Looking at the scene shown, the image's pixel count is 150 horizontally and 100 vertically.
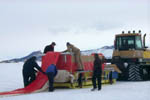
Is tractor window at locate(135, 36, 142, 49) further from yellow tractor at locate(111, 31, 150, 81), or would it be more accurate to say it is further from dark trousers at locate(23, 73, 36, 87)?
dark trousers at locate(23, 73, 36, 87)

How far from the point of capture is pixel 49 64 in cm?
1266

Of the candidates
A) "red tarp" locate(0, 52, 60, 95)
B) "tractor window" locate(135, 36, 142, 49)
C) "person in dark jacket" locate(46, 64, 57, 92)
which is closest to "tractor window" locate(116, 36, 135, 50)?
"tractor window" locate(135, 36, 142, 49)

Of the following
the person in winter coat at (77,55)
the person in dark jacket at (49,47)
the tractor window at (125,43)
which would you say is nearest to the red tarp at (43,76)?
the person in winter coat at (77,55)

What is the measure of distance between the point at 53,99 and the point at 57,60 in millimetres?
3507

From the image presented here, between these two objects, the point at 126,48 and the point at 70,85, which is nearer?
the point at 70,85

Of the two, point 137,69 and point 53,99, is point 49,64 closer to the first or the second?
point 53,99

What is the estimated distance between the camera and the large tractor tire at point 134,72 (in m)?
16.6

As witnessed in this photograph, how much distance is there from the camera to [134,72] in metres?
16.6

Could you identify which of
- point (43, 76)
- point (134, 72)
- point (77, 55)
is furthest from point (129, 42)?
point (43, 76)

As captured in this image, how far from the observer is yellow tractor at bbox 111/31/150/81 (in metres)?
16.7

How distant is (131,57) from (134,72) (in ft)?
3.39

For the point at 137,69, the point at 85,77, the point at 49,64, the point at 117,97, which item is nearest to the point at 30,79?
the point at 49,64

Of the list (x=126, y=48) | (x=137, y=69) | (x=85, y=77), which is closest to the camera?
(x=85, y=77)

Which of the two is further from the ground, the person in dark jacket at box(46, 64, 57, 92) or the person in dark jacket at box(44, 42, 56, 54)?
the person in dark jacket at box(44, 42, 56, 54)
